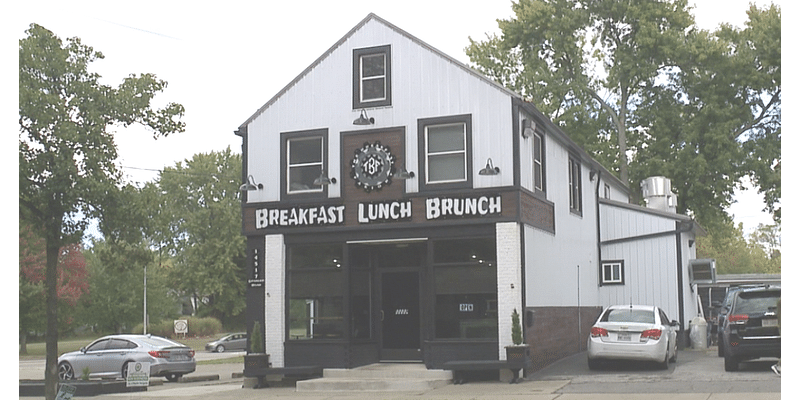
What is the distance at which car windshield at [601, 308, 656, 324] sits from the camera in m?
21.2

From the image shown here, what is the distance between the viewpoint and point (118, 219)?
63.4ft

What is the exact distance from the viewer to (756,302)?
1859 cm

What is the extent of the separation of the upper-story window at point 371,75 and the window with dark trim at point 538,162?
3951 mm

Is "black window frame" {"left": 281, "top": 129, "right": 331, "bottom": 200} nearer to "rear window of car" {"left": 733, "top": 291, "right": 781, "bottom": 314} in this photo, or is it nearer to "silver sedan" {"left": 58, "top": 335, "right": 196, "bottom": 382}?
"silver sedan" {"left": 58, "top": 335, "right": 196, "bottom": 382}

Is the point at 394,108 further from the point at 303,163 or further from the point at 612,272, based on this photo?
the point at 612,272

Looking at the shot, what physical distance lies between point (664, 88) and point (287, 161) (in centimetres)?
2550

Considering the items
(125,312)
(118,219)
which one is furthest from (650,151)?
(125,312)

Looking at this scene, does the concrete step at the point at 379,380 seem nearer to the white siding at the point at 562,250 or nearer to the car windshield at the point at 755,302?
the white siding at the point at 562,250

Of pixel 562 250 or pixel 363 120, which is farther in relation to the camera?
pixel 562 250

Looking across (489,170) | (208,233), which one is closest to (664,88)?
(489,170)

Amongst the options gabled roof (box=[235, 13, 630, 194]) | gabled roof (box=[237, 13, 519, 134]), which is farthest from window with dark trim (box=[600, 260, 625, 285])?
gabled roof (box=[237, 13, 519, 134])

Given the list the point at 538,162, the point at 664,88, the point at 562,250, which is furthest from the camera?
the point at 664,88

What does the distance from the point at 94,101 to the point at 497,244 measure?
933cm

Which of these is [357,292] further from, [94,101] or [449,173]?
[94,101]
